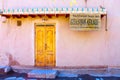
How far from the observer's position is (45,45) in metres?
12.1

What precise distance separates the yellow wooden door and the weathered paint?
24 centimetres

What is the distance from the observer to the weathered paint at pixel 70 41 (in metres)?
11.8

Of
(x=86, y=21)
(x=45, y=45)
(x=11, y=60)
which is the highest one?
(x=86, y=21)

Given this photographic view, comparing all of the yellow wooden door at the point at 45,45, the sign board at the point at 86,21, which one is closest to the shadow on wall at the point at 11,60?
the yellow wooden door at the point at 45,45

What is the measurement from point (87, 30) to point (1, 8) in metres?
4.32

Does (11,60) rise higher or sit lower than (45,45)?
lower

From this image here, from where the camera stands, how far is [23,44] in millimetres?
12188

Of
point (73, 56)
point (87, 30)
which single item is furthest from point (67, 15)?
point (73, 56)

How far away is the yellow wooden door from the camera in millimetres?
12102

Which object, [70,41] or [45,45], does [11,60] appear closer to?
[45,45]

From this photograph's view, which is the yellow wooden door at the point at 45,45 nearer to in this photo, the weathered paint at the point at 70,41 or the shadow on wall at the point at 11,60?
the weathered paint at the point at 70,41

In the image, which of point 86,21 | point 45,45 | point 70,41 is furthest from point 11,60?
point 86,21

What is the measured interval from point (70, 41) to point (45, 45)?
1.23 m

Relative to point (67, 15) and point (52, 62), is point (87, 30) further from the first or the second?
point (52, 62)
